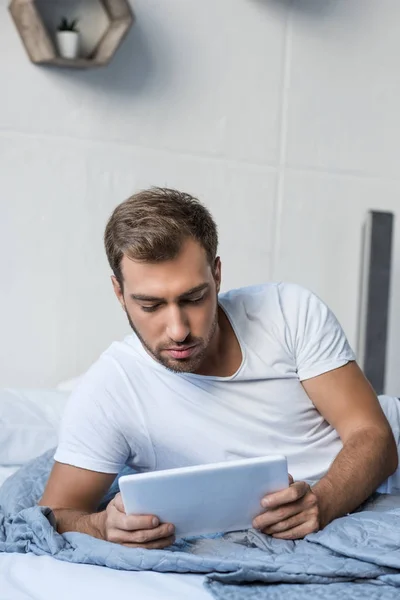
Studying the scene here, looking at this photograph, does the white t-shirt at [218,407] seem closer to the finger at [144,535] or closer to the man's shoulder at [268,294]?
the man's shoulder at [268,294]

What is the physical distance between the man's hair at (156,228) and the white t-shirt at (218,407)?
0.22 meters

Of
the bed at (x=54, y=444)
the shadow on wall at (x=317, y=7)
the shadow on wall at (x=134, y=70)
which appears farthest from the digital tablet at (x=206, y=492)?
the shadow on wall at (x=317, y=7)

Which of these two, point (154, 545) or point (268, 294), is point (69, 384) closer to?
point (268, 294)

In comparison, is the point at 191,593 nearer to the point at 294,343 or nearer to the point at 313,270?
the point at 294,343

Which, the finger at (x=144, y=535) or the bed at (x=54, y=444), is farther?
the finger at (x=144, y=535)

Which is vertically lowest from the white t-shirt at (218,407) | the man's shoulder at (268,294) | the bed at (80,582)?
the bed at (80,582)

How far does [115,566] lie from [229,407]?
20.3 inches

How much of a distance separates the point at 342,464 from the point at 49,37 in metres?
1.81

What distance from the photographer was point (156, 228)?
6.22 feet

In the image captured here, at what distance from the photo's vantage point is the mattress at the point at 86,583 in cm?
144

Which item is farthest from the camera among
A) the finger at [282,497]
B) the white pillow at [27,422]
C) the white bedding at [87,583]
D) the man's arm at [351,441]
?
the white pillow at [27,422]

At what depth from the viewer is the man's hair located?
188 centimetres

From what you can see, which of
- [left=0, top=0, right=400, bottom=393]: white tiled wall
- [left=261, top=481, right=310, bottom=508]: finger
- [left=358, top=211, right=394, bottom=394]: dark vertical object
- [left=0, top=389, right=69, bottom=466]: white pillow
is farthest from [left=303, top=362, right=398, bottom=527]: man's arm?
[left=0, top=0, right=400, bottom=393]: white tiled wall

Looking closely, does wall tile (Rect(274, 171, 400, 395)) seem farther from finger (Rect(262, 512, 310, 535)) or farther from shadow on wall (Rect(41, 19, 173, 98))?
finger (Rect(262, 512, 310, 535))
